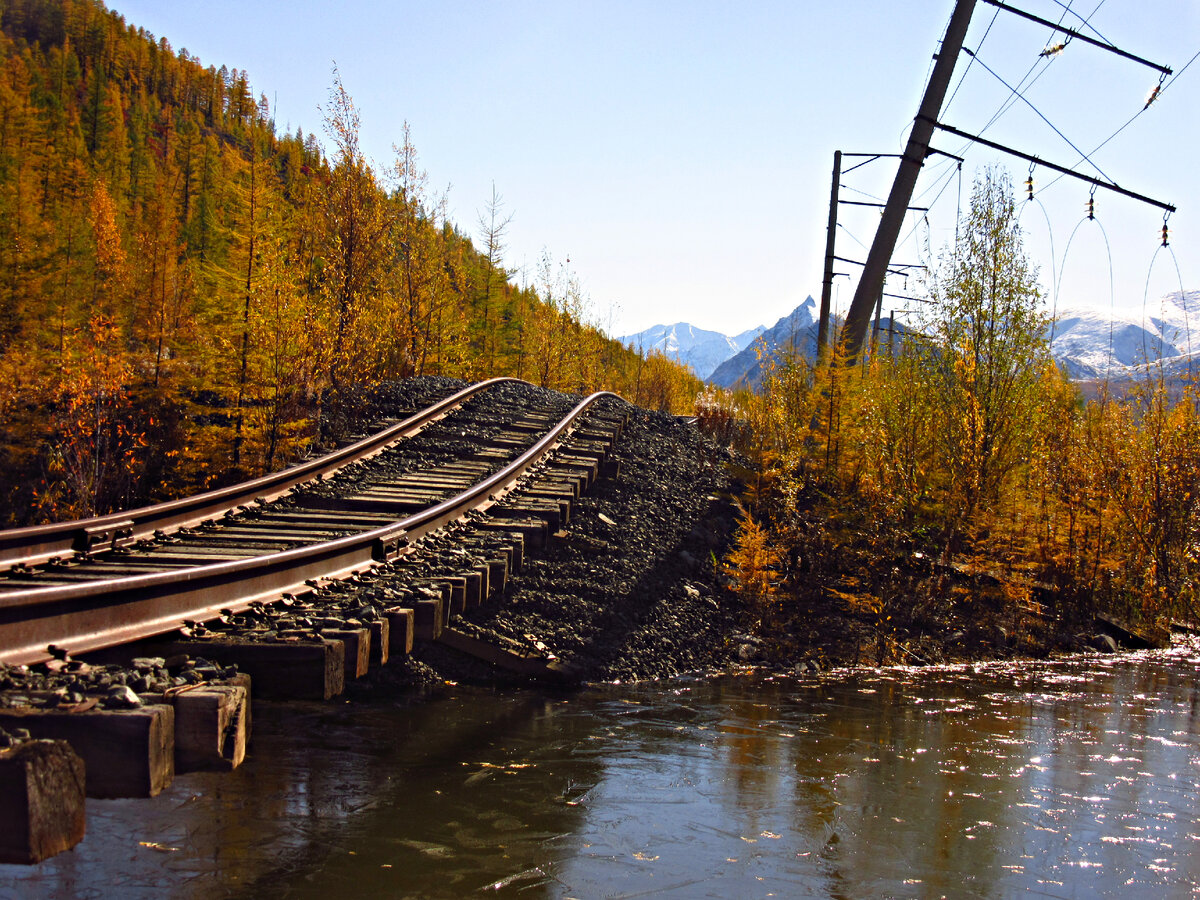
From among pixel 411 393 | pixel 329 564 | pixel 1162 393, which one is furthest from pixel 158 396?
pixel 1162 393

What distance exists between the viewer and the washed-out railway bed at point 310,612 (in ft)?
10.2

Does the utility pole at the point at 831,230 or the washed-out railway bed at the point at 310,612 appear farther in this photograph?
the utility pole at the point at 831,230

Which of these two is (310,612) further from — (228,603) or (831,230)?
(831,230)

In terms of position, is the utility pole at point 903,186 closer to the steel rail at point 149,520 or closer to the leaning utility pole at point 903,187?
the leaning utility pole at point 903,187

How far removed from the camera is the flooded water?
184 inches

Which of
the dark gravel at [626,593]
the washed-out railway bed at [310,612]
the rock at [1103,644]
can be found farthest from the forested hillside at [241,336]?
the rock at [1103,644]

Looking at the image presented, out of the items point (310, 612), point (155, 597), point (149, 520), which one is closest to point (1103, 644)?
point (310, 612)

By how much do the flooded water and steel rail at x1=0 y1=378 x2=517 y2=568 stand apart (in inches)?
72.8

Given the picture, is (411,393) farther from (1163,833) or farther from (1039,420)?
(1163,833)

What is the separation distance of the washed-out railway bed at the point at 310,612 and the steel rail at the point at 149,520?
2.6 inches

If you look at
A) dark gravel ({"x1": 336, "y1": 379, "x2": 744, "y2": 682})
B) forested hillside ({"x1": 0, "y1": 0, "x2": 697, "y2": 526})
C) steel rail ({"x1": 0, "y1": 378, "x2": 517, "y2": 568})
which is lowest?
dark gravel ({"x1": 336, "y1": 379, "x2": 744, "y2": 682})

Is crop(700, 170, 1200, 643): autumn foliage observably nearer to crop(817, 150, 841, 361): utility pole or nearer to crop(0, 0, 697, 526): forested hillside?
crop(817, 150, 841, 361): utility pole

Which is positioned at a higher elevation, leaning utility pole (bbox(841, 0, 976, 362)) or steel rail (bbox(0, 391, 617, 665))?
leaning utility pole (bbox(841, 0, 976, 362))

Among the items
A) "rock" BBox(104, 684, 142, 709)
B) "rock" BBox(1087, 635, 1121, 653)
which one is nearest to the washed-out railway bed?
"rock" BBox(104, 684, 142, 709)
